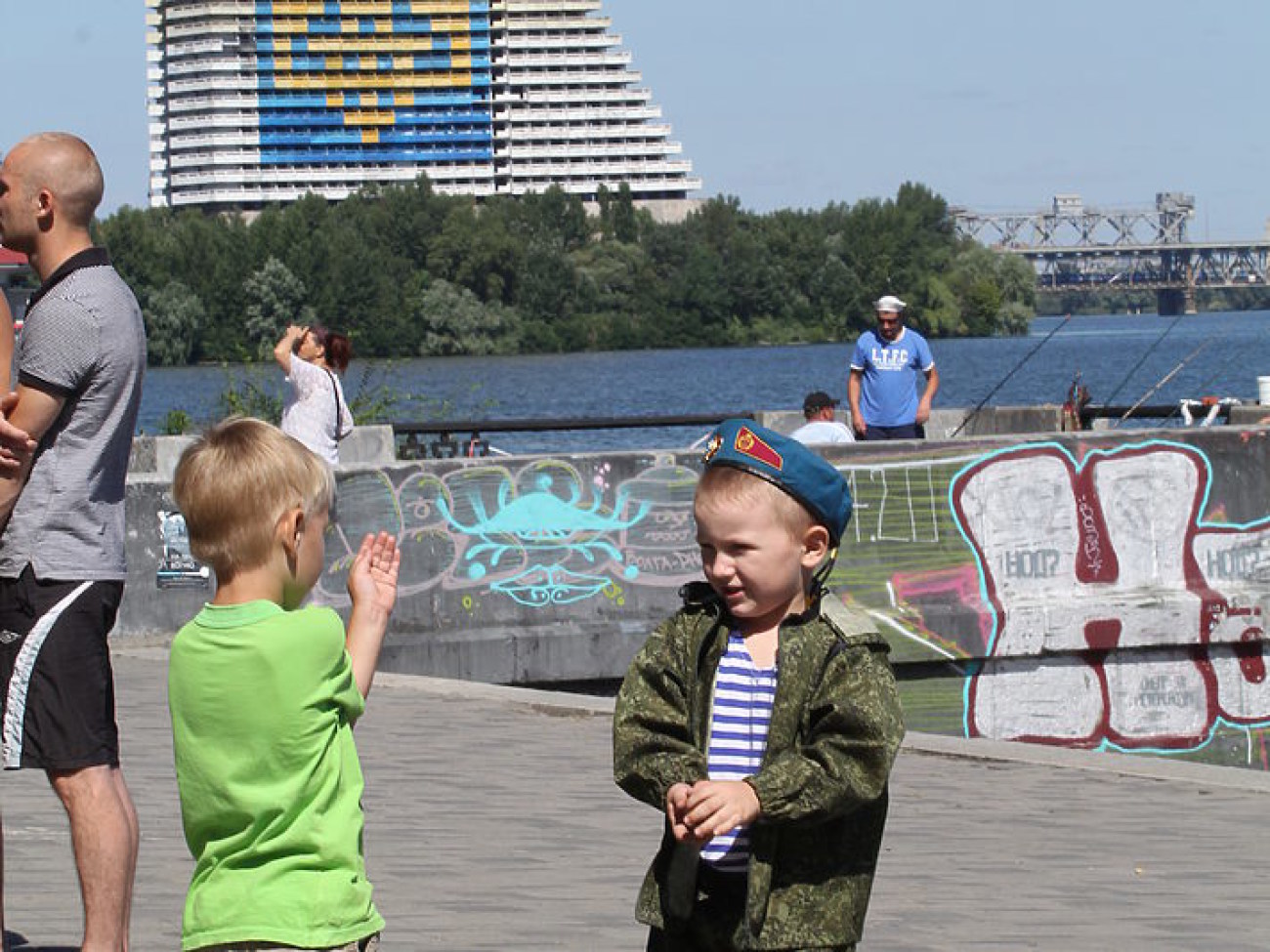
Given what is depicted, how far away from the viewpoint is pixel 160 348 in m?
108

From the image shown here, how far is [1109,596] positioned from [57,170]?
29.0ft

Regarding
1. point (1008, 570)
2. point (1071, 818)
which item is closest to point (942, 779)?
point (1071, 818)

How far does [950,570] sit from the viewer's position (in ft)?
41.3

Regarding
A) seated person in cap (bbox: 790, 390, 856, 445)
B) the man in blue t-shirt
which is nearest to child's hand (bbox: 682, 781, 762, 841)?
seated person in cap (bbox: 790, 390, 856, 445)

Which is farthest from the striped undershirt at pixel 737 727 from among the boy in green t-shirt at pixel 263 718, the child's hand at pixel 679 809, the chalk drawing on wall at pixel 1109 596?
the chalk drawing on wall at pixel 1109 596

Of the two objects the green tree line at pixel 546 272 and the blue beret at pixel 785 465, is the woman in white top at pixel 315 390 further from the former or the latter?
the green tree line at pixel 546 272

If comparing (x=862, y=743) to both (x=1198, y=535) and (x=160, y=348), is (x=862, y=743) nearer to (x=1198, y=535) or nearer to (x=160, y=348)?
(x=1198, y=535)

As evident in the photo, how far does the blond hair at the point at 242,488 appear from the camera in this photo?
3.67 m

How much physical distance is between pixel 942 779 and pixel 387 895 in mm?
3044

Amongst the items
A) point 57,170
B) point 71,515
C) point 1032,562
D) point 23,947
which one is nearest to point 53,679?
point 71,515

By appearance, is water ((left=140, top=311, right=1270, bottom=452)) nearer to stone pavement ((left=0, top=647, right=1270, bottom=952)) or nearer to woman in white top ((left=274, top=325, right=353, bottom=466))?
woman in white top ((left=274, top=325, right=353, bottom=466))

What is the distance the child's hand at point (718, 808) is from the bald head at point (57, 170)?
8.16ft

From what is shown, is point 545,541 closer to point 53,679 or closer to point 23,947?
point 23,947

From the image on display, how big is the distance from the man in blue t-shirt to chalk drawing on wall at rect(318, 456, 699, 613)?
283 cm
